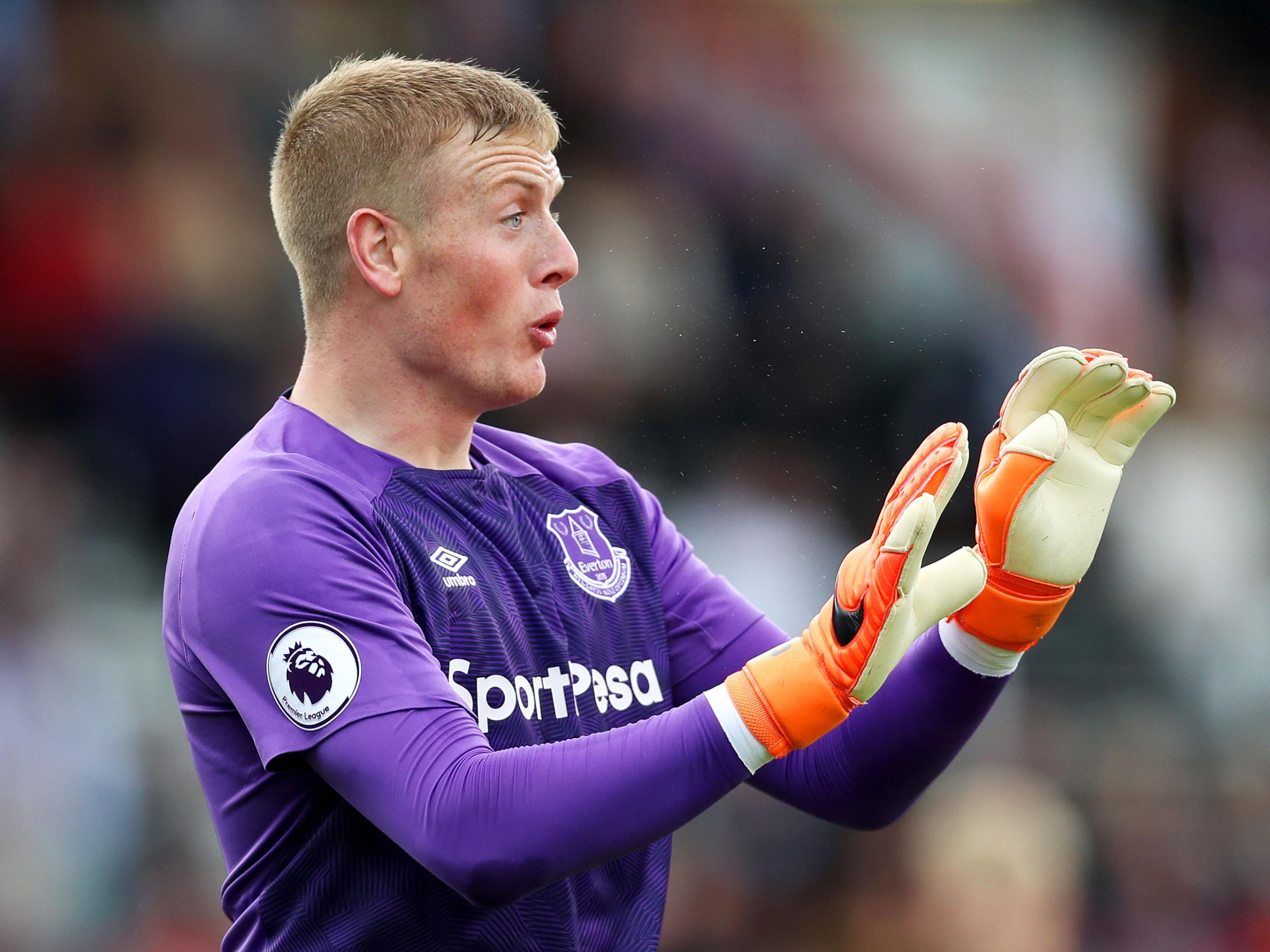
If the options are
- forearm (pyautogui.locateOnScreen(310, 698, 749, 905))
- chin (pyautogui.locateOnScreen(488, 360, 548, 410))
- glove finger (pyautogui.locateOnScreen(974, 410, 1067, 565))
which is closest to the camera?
forearm (pyautogui.locateOnScreen(310, 698, 749, 905))

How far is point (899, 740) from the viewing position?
7.38 ft

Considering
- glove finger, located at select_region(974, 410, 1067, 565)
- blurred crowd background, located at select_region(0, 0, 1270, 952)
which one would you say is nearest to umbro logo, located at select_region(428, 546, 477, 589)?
glove finger, located at select_region(974, 410, 1067, 565)

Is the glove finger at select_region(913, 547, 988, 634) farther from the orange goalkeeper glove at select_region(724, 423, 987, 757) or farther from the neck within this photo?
the neck

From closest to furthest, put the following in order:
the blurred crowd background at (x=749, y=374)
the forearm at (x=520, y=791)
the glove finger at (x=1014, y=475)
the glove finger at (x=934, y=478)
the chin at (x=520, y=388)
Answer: the forearm at (x=520, y=791) < the glove finger at (x=934, y=478) < the glove finger at (x=1014, y=475) < the chin at (x=520, y=388) < the blurred crowd background at (x=749, y=374)

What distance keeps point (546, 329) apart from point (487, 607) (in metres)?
0.45

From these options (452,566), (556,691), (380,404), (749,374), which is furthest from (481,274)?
(749,374)

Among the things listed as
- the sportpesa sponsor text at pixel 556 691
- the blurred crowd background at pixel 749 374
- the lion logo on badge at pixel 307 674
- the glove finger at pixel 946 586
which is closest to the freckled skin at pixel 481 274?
the sportpesa sponsor text at pixel 556 691

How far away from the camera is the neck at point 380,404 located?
2168 millimetres

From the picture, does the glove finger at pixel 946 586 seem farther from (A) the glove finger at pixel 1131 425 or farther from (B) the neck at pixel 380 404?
(B) the neck at pixel 380 404

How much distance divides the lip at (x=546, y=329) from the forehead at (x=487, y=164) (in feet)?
0.62

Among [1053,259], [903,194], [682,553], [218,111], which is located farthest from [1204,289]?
[682,553]

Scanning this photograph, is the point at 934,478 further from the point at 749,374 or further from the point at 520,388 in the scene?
the point at 749,374

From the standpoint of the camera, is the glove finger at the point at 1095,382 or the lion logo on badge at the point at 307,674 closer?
the lion logo on badge at the point at 307,674

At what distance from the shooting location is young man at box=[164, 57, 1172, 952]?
177 centimetres
